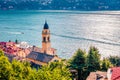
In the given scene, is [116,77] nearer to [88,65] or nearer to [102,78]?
[102,78]

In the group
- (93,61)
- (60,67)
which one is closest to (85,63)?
(93,61)

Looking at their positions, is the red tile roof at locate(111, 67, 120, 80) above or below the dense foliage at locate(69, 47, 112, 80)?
above

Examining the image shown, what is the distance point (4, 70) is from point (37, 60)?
41.9 m

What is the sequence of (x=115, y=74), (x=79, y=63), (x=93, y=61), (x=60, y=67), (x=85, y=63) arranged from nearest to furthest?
(x=115, y=74) → (x=60, y=67) → (x=85, y=63) → (x=79, y=63) → (x=93, y=61)

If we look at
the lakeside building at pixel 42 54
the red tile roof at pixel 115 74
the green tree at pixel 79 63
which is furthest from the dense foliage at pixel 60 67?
the lakeside building at pixel 42 54

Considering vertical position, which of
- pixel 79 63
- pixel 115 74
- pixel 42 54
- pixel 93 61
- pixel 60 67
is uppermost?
pixel 115 74

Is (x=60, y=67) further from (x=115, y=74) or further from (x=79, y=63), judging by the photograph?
(x=79, y=63)

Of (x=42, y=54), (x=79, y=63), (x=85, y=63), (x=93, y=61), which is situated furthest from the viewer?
(x=42, y=54)

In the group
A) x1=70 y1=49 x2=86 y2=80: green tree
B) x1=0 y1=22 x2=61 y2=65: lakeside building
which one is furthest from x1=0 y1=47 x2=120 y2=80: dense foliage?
x1=0 y1=22 x2=61 y2=65: lakeside building

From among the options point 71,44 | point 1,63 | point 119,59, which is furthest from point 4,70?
point 71,44

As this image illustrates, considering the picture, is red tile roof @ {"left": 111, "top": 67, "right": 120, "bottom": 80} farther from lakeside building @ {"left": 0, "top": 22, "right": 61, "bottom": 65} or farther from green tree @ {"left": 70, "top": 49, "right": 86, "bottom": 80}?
lakeside building @ {"left": 0, "top": 22, "right": 61, "bottom": 65}

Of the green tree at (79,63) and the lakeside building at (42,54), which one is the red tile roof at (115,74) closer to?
the green tree at (79,63)

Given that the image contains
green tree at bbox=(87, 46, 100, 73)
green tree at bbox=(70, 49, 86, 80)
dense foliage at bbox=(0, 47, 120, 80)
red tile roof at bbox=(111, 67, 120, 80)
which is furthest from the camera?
green tree at bbox=(87, 46, 100, 73)

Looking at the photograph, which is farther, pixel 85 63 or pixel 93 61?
pixel 93 61
